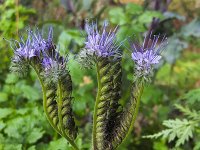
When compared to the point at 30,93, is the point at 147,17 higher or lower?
higher

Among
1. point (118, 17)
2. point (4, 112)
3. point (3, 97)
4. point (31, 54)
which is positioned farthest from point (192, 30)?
point (31, 54)

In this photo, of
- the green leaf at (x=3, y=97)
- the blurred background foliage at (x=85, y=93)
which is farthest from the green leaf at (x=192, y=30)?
the green leaf at (x=3, y=97)

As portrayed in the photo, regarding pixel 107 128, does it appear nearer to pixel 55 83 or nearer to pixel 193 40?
pixel 55 83

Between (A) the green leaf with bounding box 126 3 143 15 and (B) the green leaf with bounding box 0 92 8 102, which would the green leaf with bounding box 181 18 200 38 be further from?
(B) the green leaf with bounding box 0 92 8 102

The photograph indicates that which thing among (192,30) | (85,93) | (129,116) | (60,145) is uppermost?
(192,30)

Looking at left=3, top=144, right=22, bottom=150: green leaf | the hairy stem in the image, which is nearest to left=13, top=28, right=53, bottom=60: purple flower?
the hairy stem

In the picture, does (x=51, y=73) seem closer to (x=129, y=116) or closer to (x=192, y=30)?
(x=129, y=116)

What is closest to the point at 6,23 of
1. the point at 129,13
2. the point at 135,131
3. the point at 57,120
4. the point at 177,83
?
the point at 129,13

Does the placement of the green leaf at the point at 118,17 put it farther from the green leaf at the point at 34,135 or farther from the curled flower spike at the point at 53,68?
the curled flower spike at the point at 53,68
